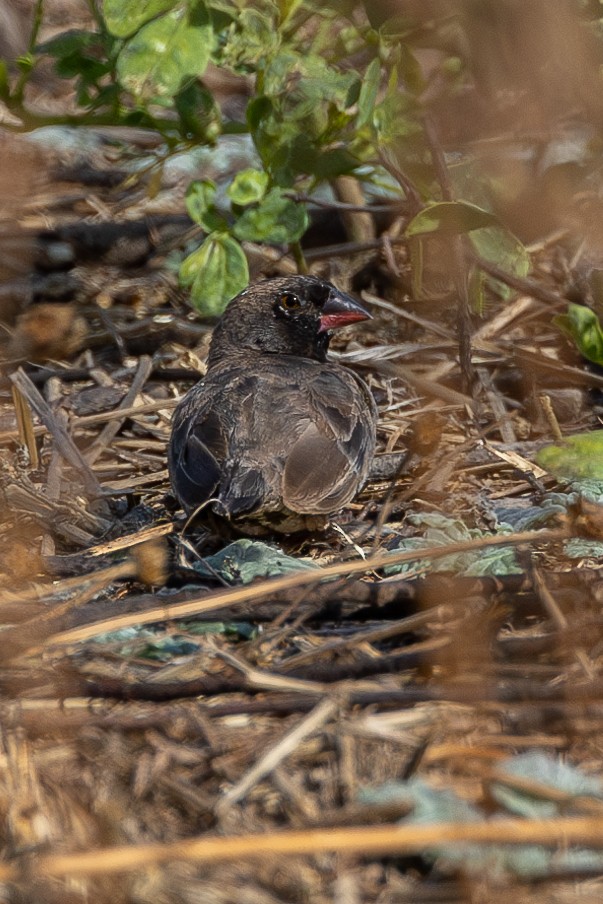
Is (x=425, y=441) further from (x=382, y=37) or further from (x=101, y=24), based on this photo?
(x=101, y=24)

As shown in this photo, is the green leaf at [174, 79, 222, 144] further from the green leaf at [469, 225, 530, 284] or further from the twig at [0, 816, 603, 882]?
the twig at [0, 816, 603, 882]

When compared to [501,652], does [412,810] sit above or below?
above

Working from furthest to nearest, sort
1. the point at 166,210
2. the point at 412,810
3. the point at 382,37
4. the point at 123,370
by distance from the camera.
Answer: the point at 166,210 → the point at 123,370 → the point at 382,37 → the point at 412,810

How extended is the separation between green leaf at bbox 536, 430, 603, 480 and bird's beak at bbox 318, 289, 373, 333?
96.3 inches

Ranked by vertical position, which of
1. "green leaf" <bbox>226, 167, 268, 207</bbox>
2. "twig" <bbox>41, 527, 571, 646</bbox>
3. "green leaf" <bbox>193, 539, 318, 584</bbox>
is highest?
"green leaf" <bbox>226, 167, 268, 207</bbox>

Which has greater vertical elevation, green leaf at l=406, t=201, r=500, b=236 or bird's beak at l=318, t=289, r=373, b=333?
green leaf at l=406, t=201, r=500, b=236

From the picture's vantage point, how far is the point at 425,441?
5.77m

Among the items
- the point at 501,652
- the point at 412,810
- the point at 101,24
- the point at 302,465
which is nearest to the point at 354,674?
the point at 501,652

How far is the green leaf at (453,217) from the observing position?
15.2 feet

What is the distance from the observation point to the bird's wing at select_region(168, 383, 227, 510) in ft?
16.1

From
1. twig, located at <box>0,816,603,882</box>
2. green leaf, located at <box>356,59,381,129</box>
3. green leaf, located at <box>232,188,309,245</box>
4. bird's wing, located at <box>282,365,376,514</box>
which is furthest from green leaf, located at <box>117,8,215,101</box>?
twig, located at <box>0,816,603,882</box>

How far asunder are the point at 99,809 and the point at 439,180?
317 centimetres

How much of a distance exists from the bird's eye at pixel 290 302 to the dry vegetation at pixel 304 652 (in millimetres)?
613

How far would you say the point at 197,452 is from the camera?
5.04m
